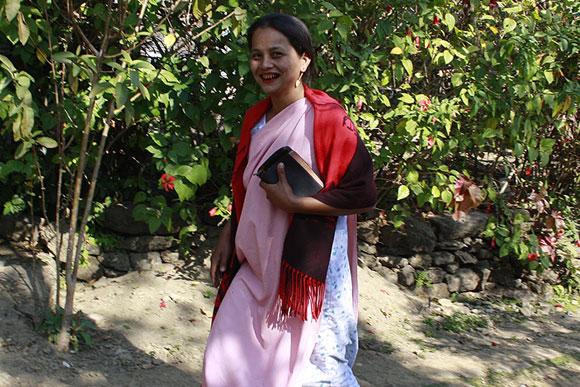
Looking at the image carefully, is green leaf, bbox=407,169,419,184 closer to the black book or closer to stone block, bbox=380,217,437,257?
stone block, bbox=380,217,437,257

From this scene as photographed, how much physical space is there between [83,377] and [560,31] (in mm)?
3684

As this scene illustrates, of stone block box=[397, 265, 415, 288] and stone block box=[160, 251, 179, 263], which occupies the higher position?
stone block box=[160, 251, 179, 263]

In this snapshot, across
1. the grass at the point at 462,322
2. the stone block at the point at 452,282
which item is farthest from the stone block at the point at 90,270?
the stone block at the point at 452,282

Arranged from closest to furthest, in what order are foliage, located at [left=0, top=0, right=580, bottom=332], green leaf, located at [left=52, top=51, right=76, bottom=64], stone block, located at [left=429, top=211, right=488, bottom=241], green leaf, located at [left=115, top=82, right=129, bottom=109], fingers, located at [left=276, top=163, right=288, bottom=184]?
fingers, located at [left=276, top=163, right=288, bottom=184]
green leaf, located at [left=115, top=82, right=129, bottom=109]
green leaf, located at [left=52, top=51, right=76, bottom=64]
foliage, located at [left=0, top=0, right=580, bottom=332]
stone block, located at [left=429, top=211, right=488, bottom=241]

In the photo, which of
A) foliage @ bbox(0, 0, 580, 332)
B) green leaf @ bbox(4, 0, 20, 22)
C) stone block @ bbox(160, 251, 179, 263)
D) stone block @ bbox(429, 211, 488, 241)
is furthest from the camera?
stone block @ bbox(429, 211, 488, 241)

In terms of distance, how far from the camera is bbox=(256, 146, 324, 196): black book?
8.24ft

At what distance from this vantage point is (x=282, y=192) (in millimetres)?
2506

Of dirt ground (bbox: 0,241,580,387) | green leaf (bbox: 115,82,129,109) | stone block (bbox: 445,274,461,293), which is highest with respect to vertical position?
green leaf (bbox: 115,82,129,109)

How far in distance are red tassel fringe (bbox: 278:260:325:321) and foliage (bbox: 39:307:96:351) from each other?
187cm

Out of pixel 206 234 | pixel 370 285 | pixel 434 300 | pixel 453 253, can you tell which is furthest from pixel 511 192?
pixel 206 234

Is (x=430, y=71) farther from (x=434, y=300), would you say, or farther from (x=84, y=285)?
(x=84, y=285)

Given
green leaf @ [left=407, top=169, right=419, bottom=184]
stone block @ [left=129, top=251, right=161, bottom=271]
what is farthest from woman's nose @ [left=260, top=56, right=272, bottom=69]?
stone block @ [left=129, top=251, right=161, bottom=271]

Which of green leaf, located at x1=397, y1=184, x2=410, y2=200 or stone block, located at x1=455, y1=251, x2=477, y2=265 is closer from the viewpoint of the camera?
green leaf, located at x1=397, y1=184, x2=410, y2=200

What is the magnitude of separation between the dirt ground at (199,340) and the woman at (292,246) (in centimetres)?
142
